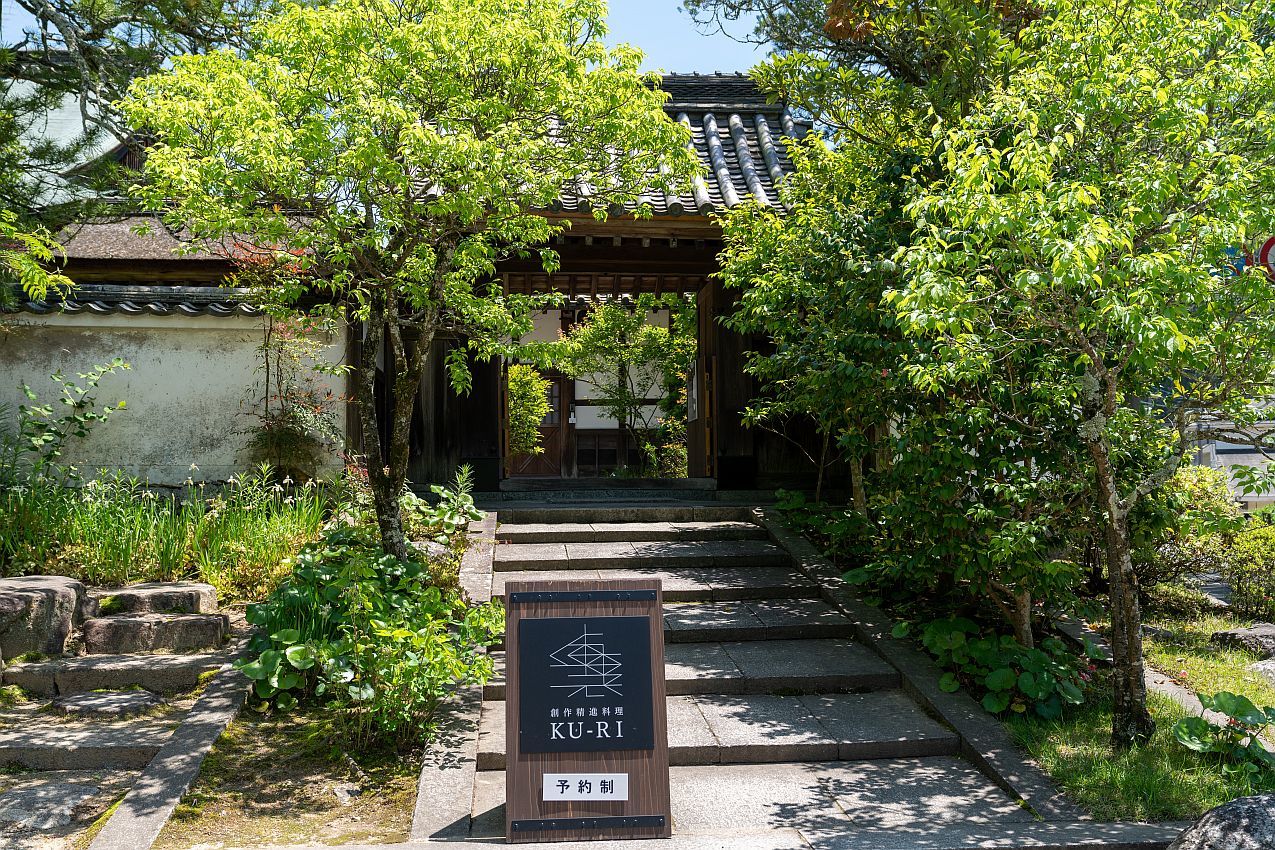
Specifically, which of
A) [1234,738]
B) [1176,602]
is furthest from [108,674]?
[1176,602]

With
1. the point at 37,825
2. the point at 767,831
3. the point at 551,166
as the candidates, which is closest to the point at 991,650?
the point at 767,831

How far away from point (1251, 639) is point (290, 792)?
6.79 metres

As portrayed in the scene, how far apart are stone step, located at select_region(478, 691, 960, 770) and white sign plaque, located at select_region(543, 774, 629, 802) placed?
916 millimetres

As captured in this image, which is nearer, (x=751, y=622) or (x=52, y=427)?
(x=751, y=622)

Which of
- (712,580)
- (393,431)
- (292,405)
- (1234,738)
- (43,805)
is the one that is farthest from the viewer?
(292,405)

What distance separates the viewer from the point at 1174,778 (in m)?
4.59

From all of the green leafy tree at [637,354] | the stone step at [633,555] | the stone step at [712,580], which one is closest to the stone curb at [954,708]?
the stone step at [712,580]

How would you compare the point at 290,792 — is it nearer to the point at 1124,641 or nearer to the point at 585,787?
the point at 585,787

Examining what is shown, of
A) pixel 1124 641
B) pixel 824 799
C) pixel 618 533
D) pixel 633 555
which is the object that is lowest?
pixel 824 799

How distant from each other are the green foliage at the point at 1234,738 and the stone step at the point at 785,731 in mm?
1194

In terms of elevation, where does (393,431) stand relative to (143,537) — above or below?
above

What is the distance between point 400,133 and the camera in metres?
5.37

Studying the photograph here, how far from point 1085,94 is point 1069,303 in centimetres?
101

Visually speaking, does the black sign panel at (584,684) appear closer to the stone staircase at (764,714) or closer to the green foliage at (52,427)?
the stone staircase at (764,714)
